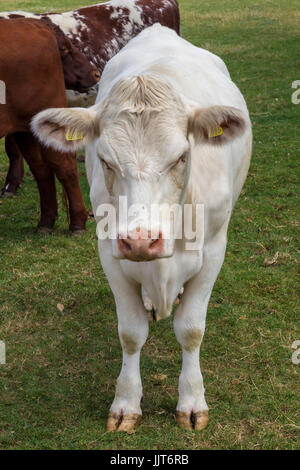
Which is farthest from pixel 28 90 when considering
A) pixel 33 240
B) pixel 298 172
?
pixel 298 172

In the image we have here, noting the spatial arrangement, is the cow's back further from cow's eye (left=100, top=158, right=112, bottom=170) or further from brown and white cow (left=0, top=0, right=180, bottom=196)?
cow's eye (left=100, top=158, right=112, bottom=170)

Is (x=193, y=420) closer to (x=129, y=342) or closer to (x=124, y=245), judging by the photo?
(x=129, y=342)

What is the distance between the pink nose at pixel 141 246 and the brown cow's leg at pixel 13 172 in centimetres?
473

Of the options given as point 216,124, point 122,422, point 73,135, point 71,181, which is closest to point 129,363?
point 122,422

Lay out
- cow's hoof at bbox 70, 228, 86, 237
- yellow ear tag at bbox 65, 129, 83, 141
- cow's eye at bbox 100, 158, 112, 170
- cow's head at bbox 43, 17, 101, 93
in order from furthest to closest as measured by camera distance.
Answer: cow's head at bbox 43, 17, 101, 93
cow's hoof at bbox 70, 228, 86, 237
yellow ear tag at bbox 65, 129, 83, 141
cow's eye at bbox 100, 158, 112, 170

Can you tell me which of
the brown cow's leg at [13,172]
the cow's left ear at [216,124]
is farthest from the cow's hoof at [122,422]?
the brown cow's leg at [13,172]

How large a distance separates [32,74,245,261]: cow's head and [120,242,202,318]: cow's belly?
0.90 feet

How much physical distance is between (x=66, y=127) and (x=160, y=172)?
0.64 meters

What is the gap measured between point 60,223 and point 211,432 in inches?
130

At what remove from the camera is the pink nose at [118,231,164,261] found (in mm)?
2525

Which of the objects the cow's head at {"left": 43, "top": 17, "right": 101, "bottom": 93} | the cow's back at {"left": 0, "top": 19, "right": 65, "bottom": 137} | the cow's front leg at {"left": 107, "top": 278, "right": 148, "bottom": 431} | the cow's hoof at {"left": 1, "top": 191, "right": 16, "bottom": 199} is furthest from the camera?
the cow's hoof at {"left": 1, "top": 191, "right": 16, "bottom": 199}

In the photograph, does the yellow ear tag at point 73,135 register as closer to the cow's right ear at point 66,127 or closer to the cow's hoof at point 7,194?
the cow's right ear at point 66,127

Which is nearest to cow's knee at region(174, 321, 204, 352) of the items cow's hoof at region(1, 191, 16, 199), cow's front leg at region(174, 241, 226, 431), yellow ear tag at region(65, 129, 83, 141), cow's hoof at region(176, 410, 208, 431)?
cow's front leg at region(174, 241, 226, 431)
